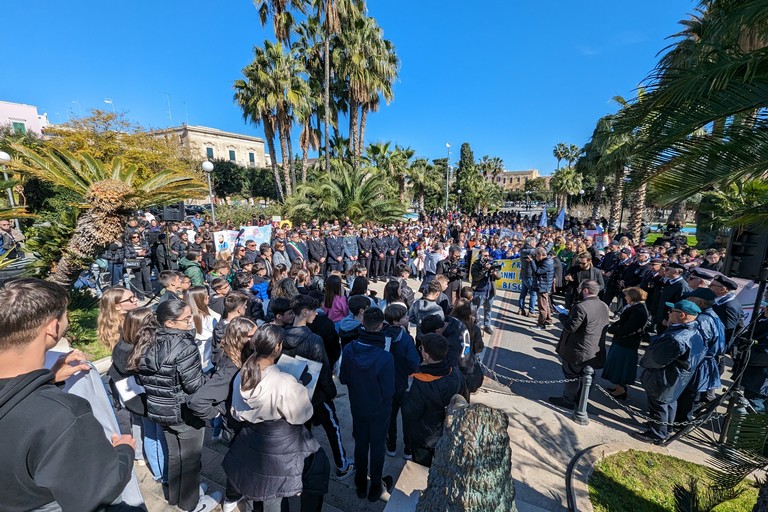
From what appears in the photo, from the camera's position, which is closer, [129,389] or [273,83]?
[129,389]

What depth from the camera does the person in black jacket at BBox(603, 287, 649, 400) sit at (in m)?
4.58

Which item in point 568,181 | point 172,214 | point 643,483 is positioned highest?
point 568,181

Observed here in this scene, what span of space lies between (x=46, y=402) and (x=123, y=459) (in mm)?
574

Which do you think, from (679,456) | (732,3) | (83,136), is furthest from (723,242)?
(83,136)

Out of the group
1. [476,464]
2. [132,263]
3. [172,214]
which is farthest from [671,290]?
[132,263]

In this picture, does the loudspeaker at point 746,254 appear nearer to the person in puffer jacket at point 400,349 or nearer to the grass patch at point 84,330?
the person in puffer jacket at point 400,349

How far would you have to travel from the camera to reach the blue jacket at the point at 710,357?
4.01m

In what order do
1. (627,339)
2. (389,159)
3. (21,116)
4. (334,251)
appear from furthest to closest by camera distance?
(21,116) < (389,159) < (334,251) < (627,339)

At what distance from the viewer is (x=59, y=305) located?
1649mm

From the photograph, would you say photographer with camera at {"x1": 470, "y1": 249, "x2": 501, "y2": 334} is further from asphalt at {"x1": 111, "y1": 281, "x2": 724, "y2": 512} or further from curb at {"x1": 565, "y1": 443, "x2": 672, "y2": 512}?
curb at {"x1": 565, "y1": 443, "x2": 672, "y2": 512}

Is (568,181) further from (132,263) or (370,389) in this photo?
(370,389)

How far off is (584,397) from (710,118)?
135 inches

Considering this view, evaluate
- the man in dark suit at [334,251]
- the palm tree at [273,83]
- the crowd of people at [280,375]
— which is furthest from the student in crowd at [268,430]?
the palm tree at [273,83]

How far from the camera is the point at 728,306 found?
5.07 metres
